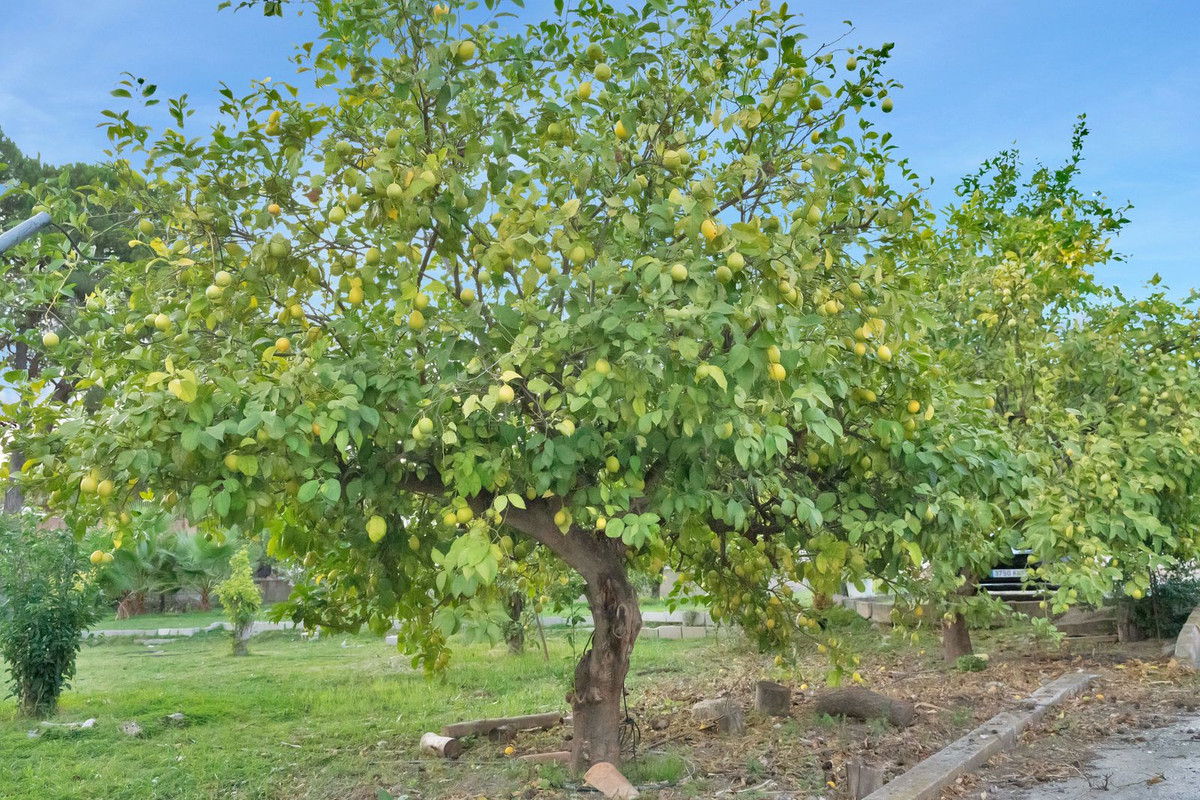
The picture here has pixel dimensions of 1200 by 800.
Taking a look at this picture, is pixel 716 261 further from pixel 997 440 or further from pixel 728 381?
pixel 997 440

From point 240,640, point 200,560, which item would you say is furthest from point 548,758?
point 200,560

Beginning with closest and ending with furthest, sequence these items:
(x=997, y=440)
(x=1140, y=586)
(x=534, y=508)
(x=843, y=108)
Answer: (x=843, y=108)
(x=534, y=508)
(x=997, y=440)
(x=1140, y=586)

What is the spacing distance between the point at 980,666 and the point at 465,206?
849cm

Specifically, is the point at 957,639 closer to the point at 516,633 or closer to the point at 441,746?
the point at 516,633

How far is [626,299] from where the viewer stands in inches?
156

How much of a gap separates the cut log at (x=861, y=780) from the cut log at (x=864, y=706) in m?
1.94

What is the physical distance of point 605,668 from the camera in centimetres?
573

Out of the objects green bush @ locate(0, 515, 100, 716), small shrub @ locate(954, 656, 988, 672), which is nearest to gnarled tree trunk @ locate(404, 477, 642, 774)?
small shrub @ locate(954, 656, 988, 672)

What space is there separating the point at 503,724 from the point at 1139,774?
426cm

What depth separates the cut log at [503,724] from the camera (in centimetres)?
714

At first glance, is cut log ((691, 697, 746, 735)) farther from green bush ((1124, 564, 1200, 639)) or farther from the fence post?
green bush ((1124, 564, 1200, 639))

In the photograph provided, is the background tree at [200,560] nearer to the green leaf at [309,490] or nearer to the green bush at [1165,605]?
the green bush at [1165,605]

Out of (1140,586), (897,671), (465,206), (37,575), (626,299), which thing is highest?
(465,206)

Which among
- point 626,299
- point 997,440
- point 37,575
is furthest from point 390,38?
point 37,575
